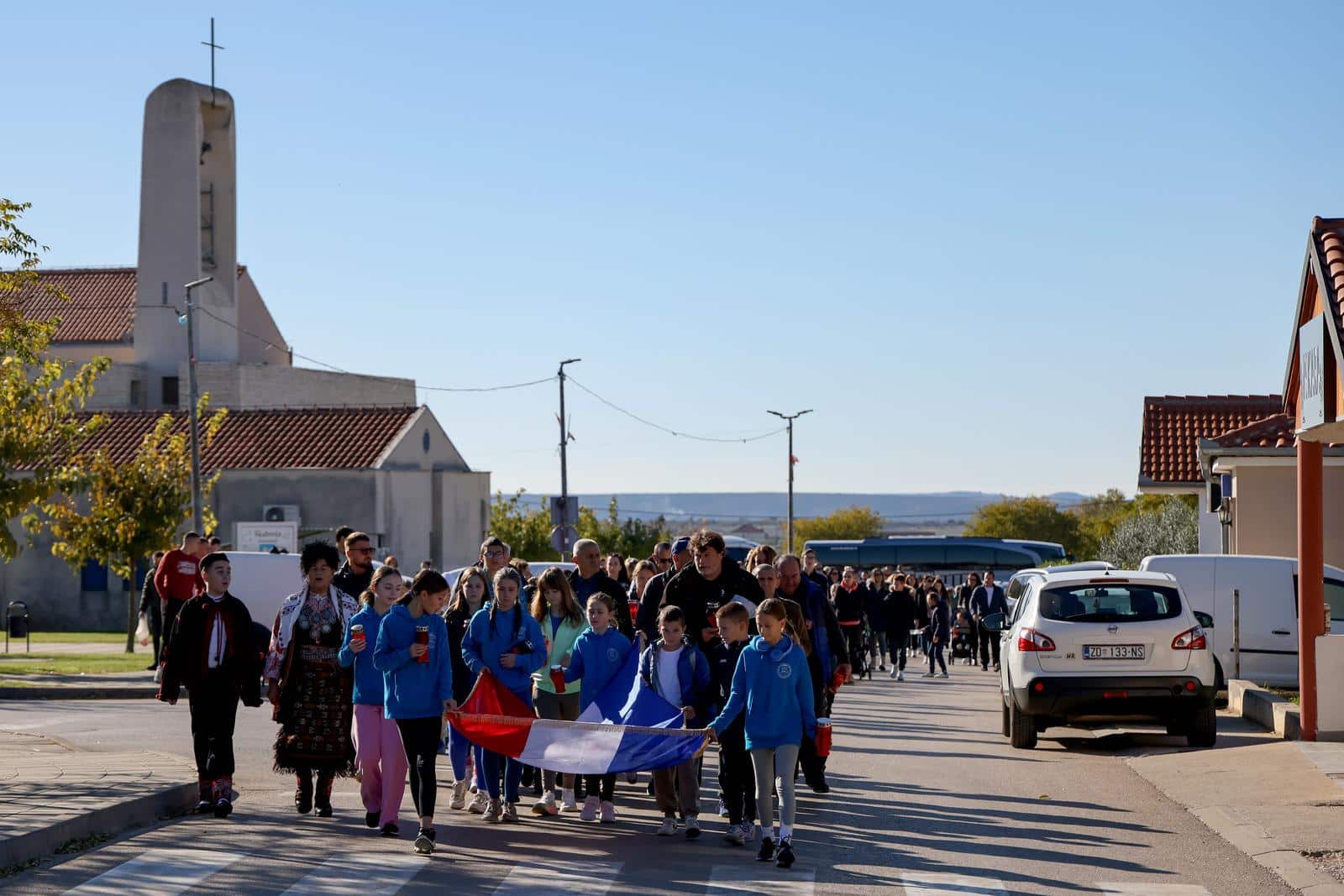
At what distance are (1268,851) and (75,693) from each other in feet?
56.1

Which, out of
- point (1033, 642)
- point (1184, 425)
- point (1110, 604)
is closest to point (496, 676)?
point (1033, 642)

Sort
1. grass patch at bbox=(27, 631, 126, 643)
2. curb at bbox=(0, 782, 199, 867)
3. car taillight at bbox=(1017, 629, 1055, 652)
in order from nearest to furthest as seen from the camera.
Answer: curb at bbox=(0, 782, 199, 867) < car taillight at bbox=(1017, 629, 1055, 652) < grass patch at bbox=(27, 631, 126, 643)

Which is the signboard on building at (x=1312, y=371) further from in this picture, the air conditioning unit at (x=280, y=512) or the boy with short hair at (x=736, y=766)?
the air conditioning unit at (x=280, y=512)

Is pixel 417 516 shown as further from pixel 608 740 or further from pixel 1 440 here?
pixel 608 740

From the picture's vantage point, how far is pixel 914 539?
6519 centimetres

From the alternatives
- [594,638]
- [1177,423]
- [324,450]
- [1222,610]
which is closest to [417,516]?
[324,450]

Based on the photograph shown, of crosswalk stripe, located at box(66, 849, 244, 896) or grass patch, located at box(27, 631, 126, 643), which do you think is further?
grass patch, located at box(27, 631, 126, 643)

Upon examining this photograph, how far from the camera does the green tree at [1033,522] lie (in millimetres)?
117250

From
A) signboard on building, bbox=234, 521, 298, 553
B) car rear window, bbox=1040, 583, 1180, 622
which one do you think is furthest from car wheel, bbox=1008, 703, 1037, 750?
signboard on building, bbox=234, 521, 298, 553

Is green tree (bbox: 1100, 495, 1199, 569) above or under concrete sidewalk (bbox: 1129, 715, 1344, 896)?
above

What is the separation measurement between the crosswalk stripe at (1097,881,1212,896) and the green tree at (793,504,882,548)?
12119cm

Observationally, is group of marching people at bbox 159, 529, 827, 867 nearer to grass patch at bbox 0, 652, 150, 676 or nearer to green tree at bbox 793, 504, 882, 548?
grass patch at bbox 0, 652, 150, 676

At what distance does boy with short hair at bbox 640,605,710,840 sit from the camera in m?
11.2

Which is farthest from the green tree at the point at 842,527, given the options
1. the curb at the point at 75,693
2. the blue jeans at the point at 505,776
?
the blue jeans at the point at 505,776
